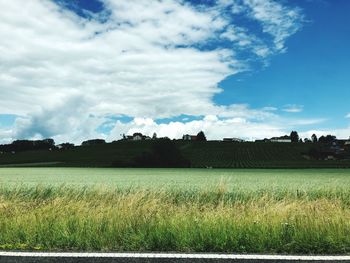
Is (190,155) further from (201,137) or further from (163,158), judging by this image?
(201,137)

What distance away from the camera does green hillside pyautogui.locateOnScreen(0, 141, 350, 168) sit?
94.0m

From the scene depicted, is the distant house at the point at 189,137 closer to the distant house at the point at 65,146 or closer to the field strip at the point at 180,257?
the distant house at the point at 65,146

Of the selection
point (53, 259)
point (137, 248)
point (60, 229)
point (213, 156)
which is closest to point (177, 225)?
point (137, 248)

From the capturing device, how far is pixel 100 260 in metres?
5.31

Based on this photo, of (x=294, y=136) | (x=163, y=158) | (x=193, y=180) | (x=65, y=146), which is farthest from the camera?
(x=294, y=136)

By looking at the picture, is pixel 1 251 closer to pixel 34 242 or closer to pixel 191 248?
pixel 34 242

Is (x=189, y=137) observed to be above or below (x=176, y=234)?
above

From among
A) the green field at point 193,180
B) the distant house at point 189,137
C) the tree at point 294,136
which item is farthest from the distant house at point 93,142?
the green field at point 193,180

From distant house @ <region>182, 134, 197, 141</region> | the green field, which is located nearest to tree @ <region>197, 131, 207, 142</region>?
distant house @ <region>182, 134, 197, 141</region>

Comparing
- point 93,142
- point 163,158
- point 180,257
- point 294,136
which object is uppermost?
point 294,136

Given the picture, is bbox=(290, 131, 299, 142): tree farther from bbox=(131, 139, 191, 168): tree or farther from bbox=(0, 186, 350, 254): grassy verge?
bbox=(0, 186, 350, 254): grassy verge

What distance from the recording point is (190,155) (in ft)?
338

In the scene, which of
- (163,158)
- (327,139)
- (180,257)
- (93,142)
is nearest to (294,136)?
(327,139)

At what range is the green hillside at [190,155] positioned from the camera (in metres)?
94.0
